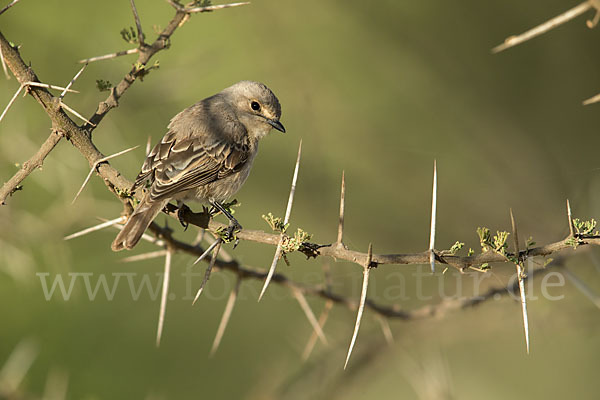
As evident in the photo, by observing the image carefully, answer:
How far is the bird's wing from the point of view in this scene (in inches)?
175

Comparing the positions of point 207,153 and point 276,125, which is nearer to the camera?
point 207,153

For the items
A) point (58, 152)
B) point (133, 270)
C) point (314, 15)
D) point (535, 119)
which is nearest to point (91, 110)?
point (58, 152)

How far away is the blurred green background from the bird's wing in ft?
2.30

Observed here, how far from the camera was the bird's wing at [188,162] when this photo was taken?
445cm

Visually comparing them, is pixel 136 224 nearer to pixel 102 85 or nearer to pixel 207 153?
pixel 102 85

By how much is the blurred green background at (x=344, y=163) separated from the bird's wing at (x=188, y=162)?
0.70 meters

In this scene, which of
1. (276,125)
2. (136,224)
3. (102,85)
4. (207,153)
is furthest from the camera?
(276,125)

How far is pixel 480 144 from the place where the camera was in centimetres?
609

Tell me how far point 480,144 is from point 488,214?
663mm

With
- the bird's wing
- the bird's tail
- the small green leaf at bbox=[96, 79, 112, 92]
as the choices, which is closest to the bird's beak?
the bird's wing

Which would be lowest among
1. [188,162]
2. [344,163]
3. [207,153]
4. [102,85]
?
[102,85]

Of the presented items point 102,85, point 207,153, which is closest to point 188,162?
point 207,153

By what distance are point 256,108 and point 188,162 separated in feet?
4.17

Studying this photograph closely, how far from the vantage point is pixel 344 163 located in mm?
6922
